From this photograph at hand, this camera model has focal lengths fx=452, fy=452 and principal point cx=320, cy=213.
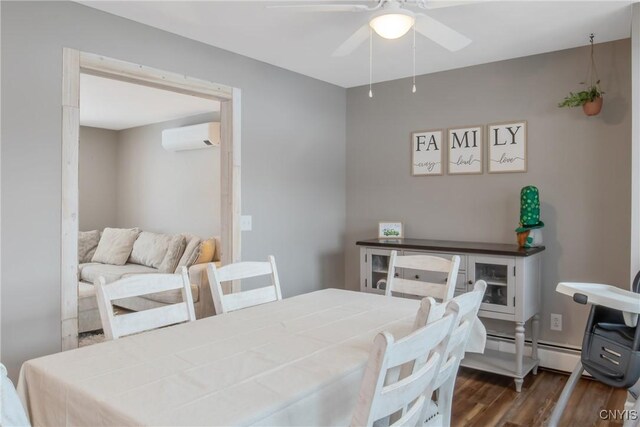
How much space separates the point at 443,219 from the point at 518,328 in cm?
114

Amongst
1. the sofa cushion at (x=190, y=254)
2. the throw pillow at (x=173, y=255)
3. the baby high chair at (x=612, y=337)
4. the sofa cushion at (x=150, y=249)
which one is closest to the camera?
the baby high chair at (x=612, y=337)

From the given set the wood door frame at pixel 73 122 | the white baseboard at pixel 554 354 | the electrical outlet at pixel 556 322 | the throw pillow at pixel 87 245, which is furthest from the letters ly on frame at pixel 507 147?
the throw pillow at pixel 87 245

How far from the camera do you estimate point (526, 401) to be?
2.82 m

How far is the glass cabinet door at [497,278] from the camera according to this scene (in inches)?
118

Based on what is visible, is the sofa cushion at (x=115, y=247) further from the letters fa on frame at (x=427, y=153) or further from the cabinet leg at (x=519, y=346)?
the cabinet leg at (x=519, y=346)

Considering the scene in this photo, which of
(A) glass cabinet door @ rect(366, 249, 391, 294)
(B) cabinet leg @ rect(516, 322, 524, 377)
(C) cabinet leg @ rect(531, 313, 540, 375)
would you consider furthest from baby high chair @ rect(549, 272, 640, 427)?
(A) glass cabinet door @ rect(366, 249, 391, 294)

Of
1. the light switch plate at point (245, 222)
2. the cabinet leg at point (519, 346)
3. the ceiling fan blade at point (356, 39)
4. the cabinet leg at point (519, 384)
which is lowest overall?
the cabinet leg at point (519, 384)

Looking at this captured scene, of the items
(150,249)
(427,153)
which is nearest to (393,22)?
(427,153)

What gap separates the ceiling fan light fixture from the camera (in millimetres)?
1971

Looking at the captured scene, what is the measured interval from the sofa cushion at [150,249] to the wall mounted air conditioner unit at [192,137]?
45.4 inches

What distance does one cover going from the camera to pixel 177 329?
5.87 feet

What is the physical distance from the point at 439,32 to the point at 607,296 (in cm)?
140

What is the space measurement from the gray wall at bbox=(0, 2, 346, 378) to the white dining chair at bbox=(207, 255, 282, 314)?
881 millimetres

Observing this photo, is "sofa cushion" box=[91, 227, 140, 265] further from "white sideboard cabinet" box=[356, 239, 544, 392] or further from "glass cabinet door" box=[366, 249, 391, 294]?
"white sideboard cabinet" box=[356, 239, 544, 392]
